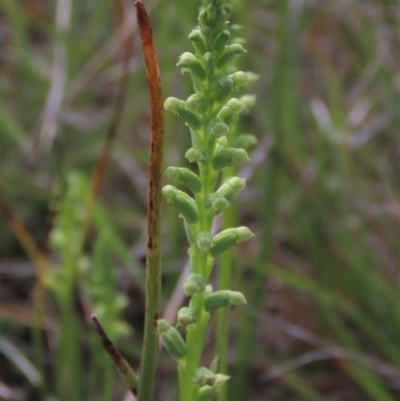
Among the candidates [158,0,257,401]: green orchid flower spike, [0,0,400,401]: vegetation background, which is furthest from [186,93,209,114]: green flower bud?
[0,0,400,401]: vegetation background

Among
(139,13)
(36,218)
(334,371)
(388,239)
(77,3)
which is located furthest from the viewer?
(77,3)

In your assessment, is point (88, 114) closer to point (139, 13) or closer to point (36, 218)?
point (36, 218)

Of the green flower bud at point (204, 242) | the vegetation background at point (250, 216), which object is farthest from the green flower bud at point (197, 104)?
the vegetation background at point (250, 216)

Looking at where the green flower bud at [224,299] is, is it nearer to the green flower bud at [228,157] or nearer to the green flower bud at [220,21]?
the green flower bud at [228,157]

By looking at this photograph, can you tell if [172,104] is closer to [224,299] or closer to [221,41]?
[221,41]

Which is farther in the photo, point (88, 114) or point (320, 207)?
point (88, 114)

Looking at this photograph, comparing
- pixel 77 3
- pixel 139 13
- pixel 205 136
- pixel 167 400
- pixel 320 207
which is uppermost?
pixel 77 3

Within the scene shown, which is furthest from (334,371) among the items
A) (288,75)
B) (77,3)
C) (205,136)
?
(77,3)

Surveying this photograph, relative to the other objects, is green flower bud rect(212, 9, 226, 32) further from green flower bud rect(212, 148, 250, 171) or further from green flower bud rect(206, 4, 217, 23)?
green flower bud rect(212, 148, 250, 171)
